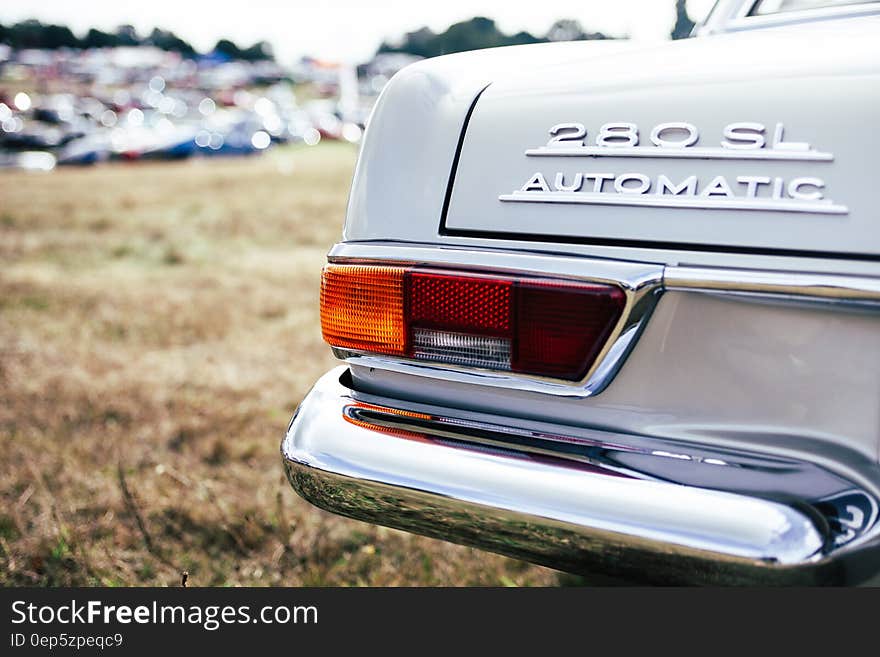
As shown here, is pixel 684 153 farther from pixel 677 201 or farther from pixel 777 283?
pixel 777 283

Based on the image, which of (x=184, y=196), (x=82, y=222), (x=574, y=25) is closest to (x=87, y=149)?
(x=184, y=196)

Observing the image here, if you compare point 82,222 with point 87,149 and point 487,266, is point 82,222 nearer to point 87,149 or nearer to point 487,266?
point 487,266

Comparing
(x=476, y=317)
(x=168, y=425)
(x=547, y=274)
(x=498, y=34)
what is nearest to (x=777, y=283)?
(x=547, y=274)

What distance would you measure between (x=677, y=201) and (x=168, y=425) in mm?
2440

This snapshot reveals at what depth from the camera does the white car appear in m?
1.15

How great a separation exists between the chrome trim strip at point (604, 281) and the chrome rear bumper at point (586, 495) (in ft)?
0.27

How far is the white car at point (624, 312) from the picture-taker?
1.15m

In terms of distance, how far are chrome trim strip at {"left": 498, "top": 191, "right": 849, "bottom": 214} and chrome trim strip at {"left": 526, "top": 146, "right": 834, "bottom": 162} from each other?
64 millimetres

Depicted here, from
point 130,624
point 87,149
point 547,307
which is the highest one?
point 547,307

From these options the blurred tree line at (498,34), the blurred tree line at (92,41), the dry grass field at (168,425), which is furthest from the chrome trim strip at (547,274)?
the blurred tree line at (92,41)

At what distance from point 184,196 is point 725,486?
1139 cm

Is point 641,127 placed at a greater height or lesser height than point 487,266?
greater

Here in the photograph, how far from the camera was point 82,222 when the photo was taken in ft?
28.5

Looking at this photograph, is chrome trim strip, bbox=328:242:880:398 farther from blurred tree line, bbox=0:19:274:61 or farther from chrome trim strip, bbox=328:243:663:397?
blurred tree line, bbox=0:19:274:61
